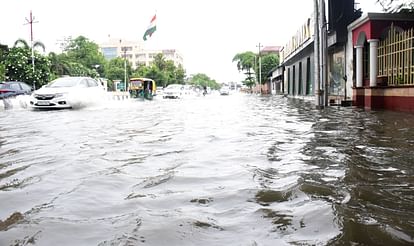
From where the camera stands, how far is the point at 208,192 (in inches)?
146

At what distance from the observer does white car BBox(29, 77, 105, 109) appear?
1592 cm

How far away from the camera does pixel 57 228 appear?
279cm

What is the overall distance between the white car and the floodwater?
31.4ft

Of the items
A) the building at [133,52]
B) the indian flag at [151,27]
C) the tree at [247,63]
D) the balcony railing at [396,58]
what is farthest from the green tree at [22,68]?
the building at [133,52]

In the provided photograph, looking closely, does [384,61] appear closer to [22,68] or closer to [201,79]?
[22,68]

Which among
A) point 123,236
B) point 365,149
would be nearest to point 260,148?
point 365,149

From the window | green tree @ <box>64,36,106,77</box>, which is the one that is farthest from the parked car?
green tree @ <box>64,36,106,77</box>

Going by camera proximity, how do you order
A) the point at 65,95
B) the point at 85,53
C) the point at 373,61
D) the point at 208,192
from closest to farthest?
the point at 208,192, the point at 373,61, the point at 65,95, the point at 85,53

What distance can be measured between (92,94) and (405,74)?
11.0m

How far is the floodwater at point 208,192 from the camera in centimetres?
269

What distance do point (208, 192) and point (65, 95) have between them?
13.4 m

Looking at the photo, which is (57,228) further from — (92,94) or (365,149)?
(92,94)

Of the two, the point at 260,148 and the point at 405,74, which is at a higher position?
the point at 405,74

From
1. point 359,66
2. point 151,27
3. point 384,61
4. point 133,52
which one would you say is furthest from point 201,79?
point 384,61
